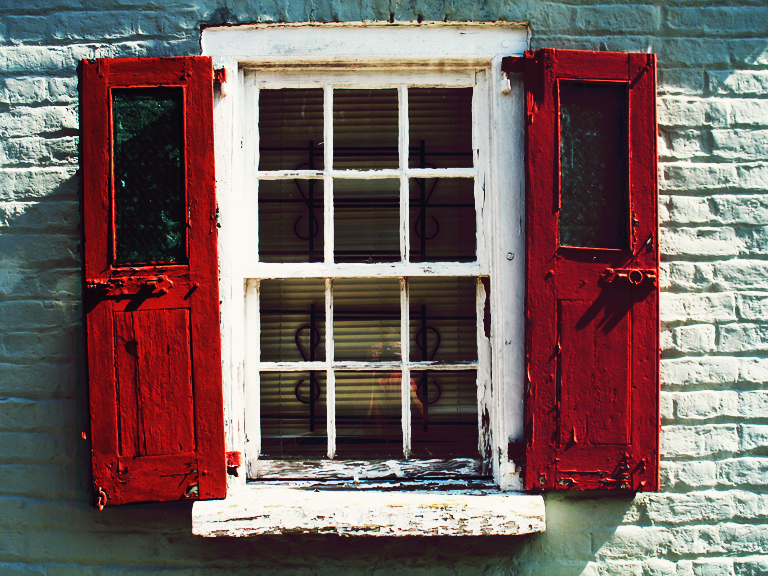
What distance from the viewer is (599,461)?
6.46 ft

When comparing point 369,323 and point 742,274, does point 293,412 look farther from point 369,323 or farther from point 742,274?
point 742,274

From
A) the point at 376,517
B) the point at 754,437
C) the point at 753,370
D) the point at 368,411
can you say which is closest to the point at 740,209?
the point at 753,370

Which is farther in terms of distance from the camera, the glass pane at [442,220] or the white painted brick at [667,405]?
the glass pane at [442,220]

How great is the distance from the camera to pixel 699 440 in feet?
6.90

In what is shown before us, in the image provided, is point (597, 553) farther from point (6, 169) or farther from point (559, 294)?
point (6, 169)

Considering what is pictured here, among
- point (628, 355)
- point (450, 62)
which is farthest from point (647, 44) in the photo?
point (628, 355)

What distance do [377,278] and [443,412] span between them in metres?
0.66

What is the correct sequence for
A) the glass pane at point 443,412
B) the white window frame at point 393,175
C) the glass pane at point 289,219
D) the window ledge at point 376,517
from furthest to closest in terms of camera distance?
the glass pane at point 289,219
the glass pane at point 443,412
the white window frame at point 393,175
the window ledge at point 376,517

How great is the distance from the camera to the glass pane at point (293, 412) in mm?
2330

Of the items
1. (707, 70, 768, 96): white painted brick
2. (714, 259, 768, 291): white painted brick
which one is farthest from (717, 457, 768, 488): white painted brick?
(707, 70, 768, 96): white painted brick

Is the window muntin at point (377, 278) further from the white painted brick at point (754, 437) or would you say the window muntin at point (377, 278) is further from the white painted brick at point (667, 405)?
the white painted brick at point (754, 437)

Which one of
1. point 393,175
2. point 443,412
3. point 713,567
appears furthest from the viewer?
point 443,412

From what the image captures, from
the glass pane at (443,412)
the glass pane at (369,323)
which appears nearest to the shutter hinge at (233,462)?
the glass pane at (369,323)

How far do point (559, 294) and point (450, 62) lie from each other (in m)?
1.03
